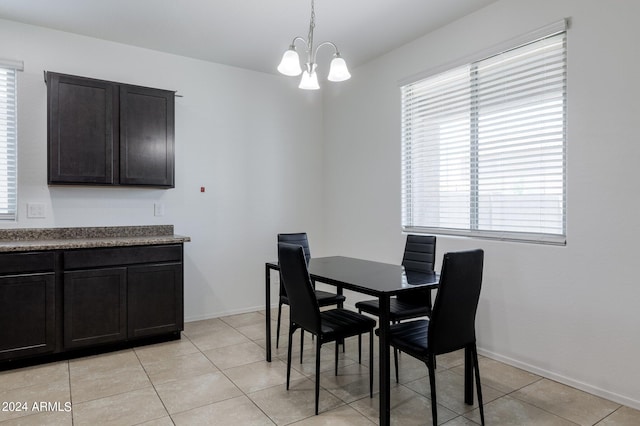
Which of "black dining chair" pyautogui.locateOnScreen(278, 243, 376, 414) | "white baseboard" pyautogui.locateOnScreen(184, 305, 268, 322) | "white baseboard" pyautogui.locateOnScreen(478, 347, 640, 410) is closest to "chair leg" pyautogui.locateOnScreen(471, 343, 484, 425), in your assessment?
"black dining chair" pyautogui.locateOnScreen(278, 243, 376, 414)

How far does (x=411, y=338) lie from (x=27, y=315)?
278 cm

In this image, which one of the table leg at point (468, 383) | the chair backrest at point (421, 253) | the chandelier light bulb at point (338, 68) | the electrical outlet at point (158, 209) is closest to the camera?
the table leg at point (468, 383)

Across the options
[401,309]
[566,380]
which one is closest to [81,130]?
[401,309]

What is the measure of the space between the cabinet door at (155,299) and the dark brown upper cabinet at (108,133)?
838 mm

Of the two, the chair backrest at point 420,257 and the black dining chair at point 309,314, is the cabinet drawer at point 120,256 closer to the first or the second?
the black dining chair at point 309,314

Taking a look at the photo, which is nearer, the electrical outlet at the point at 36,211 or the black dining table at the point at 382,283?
the black dining table at the point at 382,283

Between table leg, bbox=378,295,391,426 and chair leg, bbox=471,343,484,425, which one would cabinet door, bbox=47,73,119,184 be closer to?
table leg, bbox=378,295,391,426

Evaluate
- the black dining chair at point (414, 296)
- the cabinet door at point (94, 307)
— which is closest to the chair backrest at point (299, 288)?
the black dining chair at point (414, 296)

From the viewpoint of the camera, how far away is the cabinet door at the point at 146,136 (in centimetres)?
348

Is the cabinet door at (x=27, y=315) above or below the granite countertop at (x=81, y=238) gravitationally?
below

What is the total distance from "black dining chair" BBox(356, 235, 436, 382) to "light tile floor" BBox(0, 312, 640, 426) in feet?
1.42

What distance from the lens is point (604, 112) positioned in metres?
2.45

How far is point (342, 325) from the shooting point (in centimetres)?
243

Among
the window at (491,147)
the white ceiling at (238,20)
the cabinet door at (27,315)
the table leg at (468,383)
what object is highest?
the white ceiling at (238,20)
